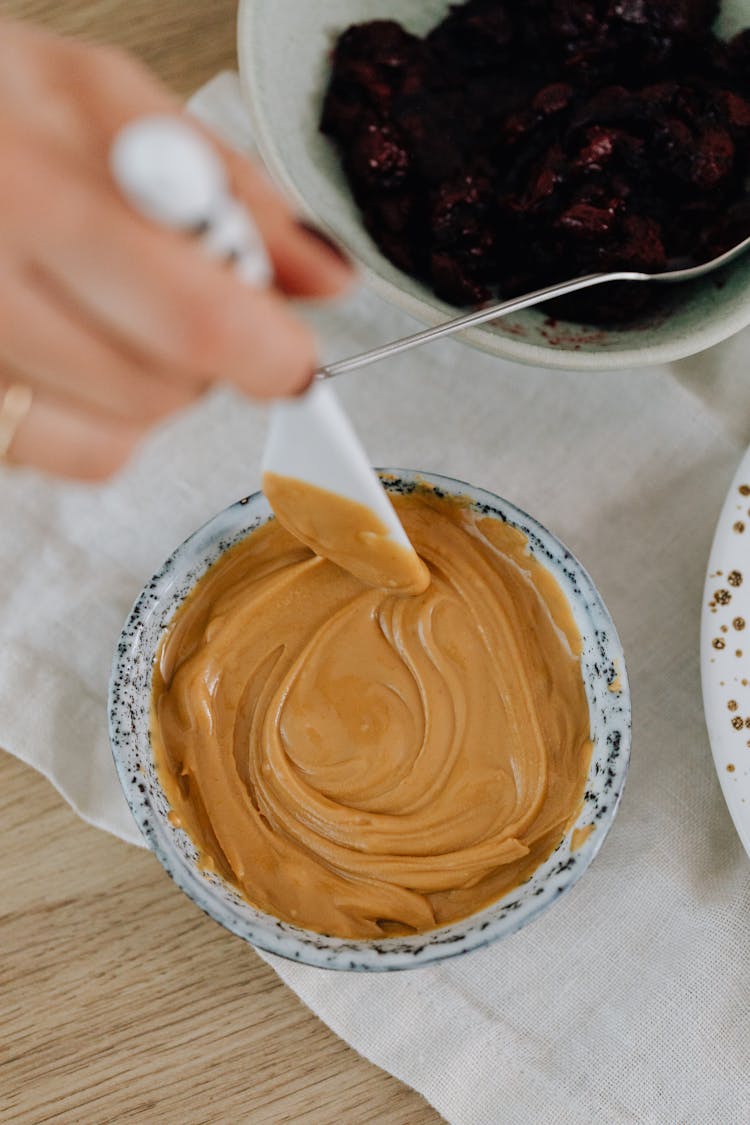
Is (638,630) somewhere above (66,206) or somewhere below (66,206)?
below

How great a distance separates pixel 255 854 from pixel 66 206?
27.7 inches

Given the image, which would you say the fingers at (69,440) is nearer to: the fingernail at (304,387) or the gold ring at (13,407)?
the gold ring at (13,407)

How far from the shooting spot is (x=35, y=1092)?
4.00 ft

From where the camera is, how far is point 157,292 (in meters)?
0.63

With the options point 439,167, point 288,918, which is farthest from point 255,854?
point 439,167

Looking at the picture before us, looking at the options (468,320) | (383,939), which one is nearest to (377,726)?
(383,939)

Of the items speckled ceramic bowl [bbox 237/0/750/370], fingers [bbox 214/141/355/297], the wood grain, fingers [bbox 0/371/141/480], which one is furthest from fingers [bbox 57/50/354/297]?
the wood grain

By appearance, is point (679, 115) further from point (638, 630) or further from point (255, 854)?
point (255, 854)

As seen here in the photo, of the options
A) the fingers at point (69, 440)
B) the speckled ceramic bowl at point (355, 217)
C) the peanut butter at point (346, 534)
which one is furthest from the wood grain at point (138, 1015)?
the speckled ceramic bowl at point (355, 217)

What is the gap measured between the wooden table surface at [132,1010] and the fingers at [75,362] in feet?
2.28

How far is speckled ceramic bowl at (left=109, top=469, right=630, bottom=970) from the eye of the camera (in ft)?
3.34

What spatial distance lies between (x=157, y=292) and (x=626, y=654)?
2.61 ft

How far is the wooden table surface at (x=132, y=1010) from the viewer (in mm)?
1206

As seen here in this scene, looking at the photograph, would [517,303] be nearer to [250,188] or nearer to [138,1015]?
[250,188]
